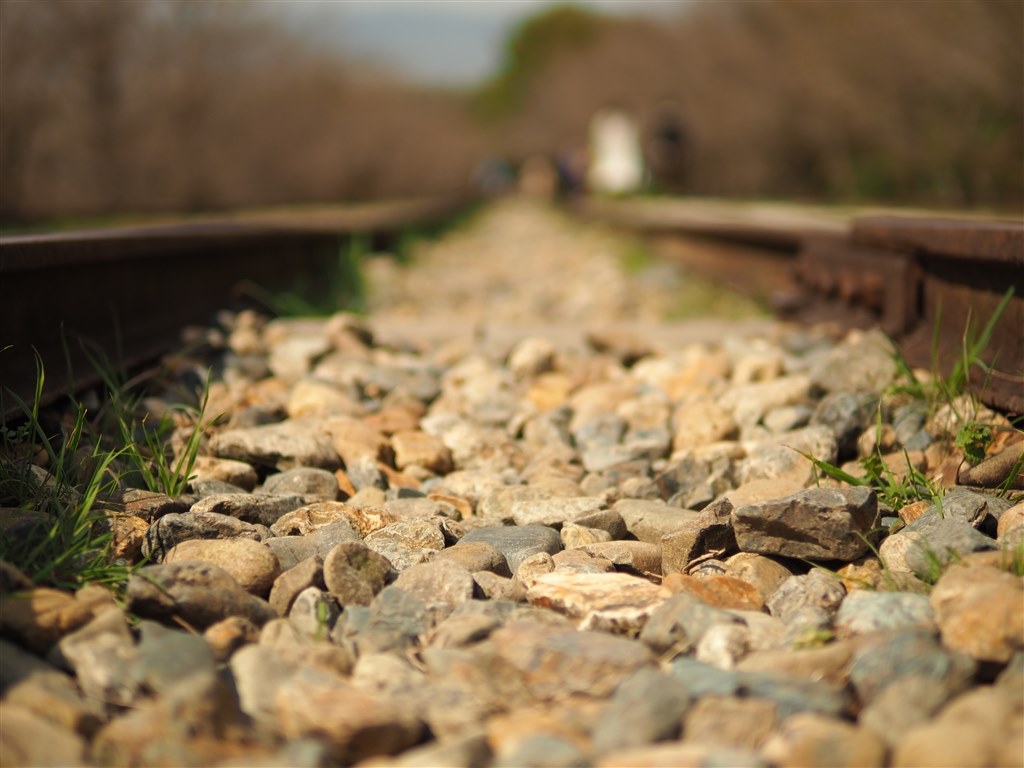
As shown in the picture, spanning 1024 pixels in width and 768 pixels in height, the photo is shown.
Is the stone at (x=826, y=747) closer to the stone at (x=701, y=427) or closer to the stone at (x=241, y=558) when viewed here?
the stone at (x=241, y=558)

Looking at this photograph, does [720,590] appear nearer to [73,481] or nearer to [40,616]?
[40,616]

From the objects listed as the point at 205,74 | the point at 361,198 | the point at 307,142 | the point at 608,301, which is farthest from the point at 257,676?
the point at 361,198

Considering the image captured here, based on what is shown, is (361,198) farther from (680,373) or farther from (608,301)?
(680,373)

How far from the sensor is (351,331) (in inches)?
161

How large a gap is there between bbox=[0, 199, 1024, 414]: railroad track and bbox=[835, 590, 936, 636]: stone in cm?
89

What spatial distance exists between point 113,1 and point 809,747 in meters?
13.6

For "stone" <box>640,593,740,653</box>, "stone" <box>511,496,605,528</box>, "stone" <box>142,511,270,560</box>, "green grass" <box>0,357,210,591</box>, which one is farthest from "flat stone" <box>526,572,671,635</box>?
"green grass" <box>0,357,210,591</box>

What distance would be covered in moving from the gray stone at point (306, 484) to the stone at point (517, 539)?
0.45 meters

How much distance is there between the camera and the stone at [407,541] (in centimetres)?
214

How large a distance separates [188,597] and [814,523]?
1100 mm

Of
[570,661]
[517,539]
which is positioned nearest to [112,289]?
[517,539]

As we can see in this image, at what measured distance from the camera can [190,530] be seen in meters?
2.14

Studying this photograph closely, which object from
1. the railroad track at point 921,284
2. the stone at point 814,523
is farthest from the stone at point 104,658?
the railroad track at point 921,284

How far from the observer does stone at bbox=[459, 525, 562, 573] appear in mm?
2164
